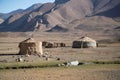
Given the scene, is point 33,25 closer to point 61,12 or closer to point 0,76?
point 61,12

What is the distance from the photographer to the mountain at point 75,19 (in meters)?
147

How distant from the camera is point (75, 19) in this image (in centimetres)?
17200

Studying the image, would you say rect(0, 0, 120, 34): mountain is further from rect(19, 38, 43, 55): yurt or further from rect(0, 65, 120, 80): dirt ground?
rect(0, 65, 120, 80): dirt ground

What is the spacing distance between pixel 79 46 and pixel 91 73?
99.5 feet

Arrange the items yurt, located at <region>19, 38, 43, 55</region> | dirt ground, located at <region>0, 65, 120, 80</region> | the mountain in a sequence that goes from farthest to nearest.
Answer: the mountain < yurt, located at <region>19, 38, 43, 55</region> < dirt ground, located at <region>0, 65, 120, 80</region>

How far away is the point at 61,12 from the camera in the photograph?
18350 centimetres

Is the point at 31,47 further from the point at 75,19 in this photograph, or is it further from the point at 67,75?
the point at 75,19

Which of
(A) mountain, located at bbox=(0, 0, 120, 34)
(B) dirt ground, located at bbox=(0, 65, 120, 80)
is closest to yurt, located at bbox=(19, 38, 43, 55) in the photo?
(B) dirt ground, located at bbox=(0, 65, 120, 80)

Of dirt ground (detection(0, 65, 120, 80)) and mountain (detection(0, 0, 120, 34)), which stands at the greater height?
mountain (detection(0, 0, 120, 34))

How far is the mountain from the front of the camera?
147 meters

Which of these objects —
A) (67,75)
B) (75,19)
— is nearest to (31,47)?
(67,75)

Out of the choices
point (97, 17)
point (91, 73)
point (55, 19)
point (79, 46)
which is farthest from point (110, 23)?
point (91, 73)

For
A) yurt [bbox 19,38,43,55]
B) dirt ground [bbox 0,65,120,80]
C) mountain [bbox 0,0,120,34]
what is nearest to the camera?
dirt ground [bbox 0,65,120,80]

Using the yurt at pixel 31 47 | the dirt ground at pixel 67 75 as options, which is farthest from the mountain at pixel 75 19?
the dirt ground at pixel 67 75
